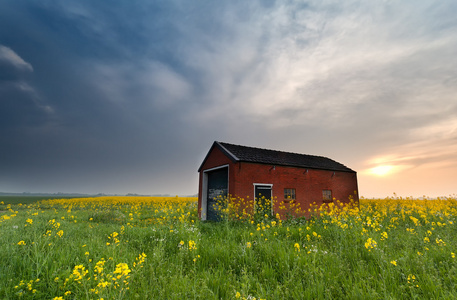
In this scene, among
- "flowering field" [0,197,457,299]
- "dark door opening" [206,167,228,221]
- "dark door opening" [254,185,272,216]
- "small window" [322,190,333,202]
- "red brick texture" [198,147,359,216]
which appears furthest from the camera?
"small window" [322,190,333,202]

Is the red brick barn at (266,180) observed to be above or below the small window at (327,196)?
above

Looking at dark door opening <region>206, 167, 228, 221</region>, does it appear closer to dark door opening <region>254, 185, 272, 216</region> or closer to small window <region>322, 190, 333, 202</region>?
dark door opening <region>254, 185, 272, 216</region>

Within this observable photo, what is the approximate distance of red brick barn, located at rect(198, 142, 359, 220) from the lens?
46.7 ft

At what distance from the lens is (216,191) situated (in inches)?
652

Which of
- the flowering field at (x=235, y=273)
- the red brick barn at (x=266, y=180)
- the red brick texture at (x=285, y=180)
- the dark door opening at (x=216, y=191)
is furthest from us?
the dark door opening at (x=216, y=191)

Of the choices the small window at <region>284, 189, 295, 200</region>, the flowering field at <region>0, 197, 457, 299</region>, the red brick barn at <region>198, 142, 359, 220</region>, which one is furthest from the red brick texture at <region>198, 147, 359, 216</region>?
the flowering field at <region>0, 197, 457, 299</region>

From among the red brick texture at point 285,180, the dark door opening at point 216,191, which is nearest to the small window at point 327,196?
the red brick texture at point 285,180

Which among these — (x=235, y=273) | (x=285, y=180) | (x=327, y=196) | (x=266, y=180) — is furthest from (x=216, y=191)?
(x=235, y=273)

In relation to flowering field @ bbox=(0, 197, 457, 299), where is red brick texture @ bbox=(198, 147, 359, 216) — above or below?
above

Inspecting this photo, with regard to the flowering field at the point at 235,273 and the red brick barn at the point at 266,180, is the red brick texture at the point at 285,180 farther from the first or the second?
the flowering field at the point at 235,273

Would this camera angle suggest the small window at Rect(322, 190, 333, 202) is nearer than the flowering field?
No

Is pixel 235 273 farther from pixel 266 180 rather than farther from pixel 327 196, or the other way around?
pixel 327 196

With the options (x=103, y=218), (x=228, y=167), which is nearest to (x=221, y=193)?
(x=228, y=167)

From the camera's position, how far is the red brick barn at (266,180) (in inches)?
560
